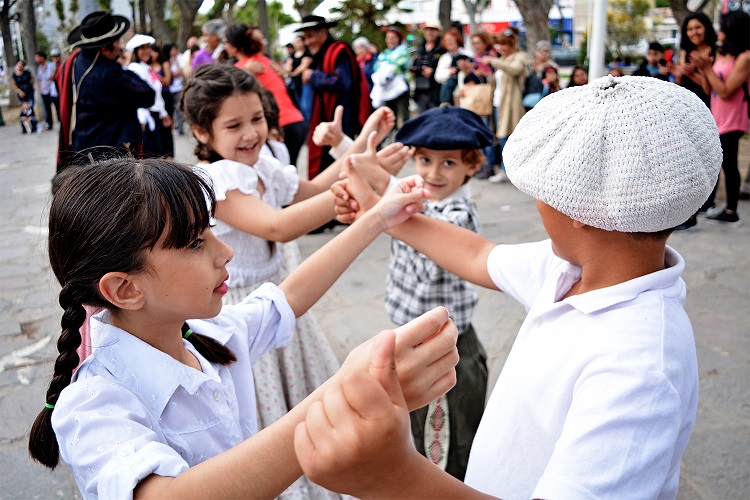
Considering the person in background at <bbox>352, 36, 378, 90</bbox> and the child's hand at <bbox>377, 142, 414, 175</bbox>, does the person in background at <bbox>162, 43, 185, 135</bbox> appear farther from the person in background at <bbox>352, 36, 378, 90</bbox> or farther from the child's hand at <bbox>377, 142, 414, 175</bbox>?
the child's hand at <bbox>377, 142, 414, 175</bbox>

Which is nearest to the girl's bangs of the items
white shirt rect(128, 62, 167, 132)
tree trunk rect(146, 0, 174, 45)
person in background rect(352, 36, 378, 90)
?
white shirt rect(128, 62, 167, 132)

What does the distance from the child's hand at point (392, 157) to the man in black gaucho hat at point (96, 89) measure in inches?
114

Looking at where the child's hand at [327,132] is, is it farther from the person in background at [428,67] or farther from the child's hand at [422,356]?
the person in background at [428,67]

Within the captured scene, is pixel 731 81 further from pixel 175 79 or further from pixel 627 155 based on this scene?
pixel 175 79

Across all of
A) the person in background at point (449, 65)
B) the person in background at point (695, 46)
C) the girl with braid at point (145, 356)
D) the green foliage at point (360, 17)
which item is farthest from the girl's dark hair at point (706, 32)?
the green foliage at point (360, 17)

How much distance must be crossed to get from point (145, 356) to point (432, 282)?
1180 mm

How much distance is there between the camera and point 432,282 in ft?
7.30

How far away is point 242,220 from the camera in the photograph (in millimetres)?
2113

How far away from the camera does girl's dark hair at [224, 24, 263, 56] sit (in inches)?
209

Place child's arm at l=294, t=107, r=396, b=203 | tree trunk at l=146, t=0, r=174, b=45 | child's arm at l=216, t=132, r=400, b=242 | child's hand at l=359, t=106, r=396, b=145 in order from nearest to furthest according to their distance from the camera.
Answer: child's arm at l=294, t=107, r=396, b=203 < child's arm at l=216, t=132, r=400, b=242 < child's hand at l=359, t=106, r=396, b=145 < tree trunk at l=146, t=0, r=174, b=45

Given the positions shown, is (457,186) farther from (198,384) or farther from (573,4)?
(573,4)

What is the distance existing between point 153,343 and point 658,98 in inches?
38.4

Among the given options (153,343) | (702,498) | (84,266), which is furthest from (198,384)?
(702,498)

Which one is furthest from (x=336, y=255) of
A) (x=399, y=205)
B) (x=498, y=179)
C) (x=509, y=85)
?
(x=509, y=85)
